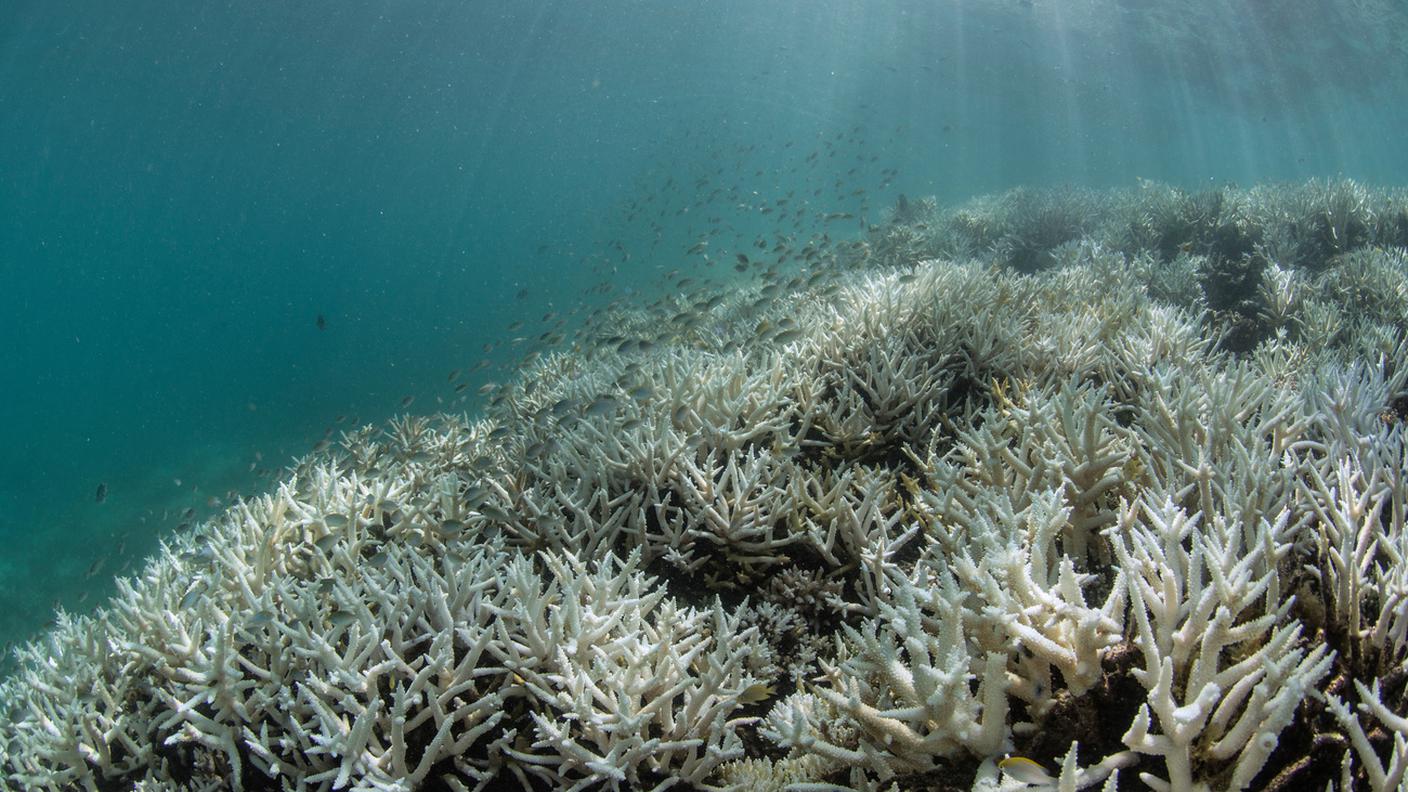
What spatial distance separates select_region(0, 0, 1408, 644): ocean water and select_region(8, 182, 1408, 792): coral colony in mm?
7056

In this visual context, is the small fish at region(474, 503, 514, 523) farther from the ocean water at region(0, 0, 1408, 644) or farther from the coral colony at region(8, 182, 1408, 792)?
the ocean water at region(0, 0, 1408, 644)

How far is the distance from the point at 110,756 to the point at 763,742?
3288 mm

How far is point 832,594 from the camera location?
347 centimetres

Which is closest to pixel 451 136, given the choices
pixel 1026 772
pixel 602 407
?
pixel 602 407

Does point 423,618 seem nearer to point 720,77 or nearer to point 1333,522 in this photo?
point 1333,522

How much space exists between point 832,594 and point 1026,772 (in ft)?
5.96

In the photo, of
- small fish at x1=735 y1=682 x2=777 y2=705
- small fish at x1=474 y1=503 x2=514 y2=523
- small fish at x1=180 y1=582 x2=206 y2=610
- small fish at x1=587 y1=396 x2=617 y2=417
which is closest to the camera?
small fish at x1=735 y1=682 x2=777 y2=705

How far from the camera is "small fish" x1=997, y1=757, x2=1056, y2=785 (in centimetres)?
165

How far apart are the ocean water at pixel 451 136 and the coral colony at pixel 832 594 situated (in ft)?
23.1

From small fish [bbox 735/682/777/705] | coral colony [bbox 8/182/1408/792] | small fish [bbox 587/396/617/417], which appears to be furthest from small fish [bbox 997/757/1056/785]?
small fish [bbox 587/396/617/417]

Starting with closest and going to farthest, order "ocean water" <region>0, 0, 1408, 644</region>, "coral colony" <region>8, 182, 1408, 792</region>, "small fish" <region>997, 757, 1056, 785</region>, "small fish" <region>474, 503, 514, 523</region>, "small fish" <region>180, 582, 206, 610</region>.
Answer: "small fish" <region>997, 757, 1056, 785</region> → "coral colony" <region>8, 182, 1408, 792</region> → "small fish" <region>180, 582, 206, 610</region> → "small fish" <region>474, 503, 514, 523</region> → "ocean water" <region>0, 0, 1408, 644</region>

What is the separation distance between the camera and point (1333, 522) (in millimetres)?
2430

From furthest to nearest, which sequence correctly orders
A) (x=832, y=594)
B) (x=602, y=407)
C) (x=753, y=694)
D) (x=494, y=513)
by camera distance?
(x=602, y=407)
(x=494, y=513)
(x=832, y=594)
(x=753, y=694)

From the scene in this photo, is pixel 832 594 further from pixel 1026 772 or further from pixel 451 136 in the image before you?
pixel 451 136
